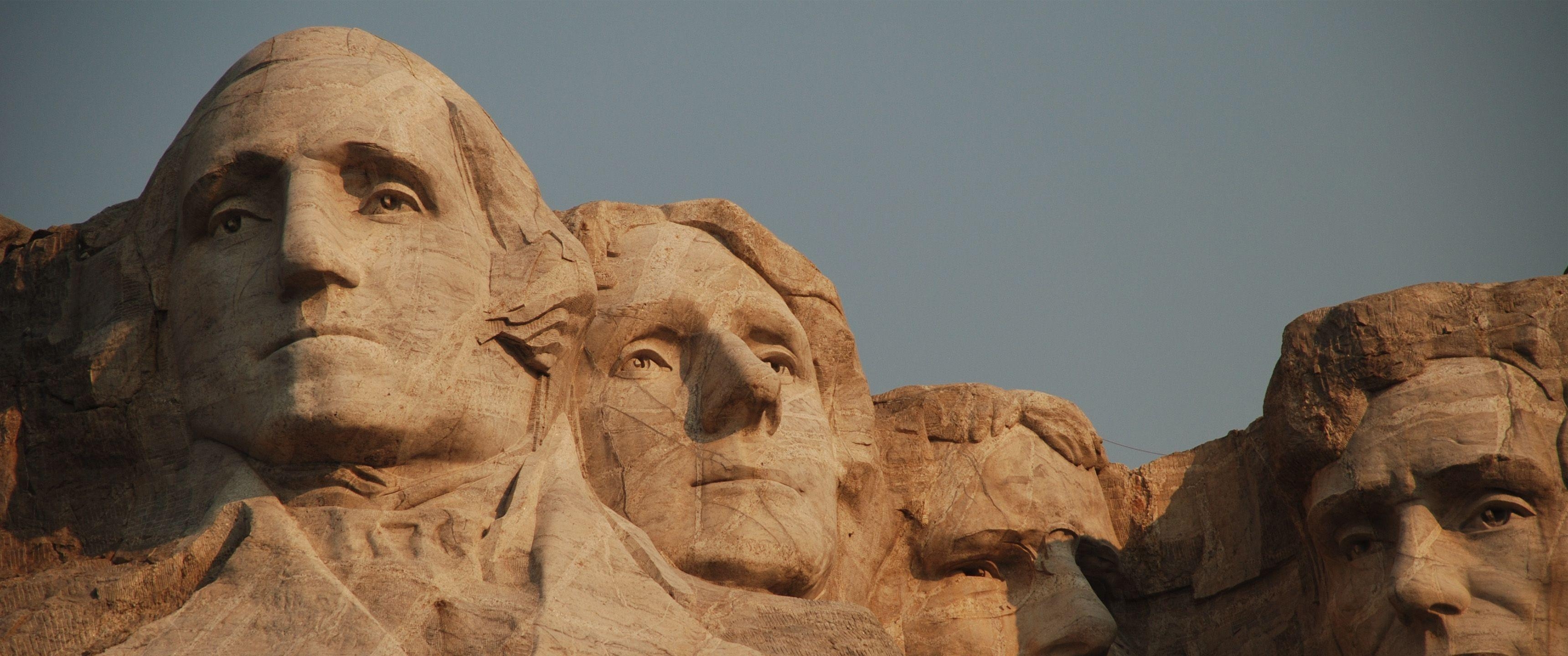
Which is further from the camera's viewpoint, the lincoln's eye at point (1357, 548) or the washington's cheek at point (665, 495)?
the lincoln's eye at point (1357, 548)

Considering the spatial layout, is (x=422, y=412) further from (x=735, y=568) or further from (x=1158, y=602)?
(x=1158, y=602)

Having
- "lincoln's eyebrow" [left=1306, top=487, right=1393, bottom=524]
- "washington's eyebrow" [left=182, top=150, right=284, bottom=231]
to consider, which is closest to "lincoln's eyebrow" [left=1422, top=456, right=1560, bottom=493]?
"lincoln's eyebrow" [left=1306, top=487, right=1393, bottom=524]

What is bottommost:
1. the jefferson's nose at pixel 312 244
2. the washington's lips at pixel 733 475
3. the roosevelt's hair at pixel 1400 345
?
the washington's lips at pixel 733 475

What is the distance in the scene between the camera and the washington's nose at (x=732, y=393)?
1031 cm

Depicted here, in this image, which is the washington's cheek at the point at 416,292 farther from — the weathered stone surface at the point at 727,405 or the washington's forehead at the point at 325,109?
the weathered stone surface at the point at 727,405

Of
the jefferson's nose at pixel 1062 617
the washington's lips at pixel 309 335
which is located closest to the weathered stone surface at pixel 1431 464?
the jefferson's nose at pixel 1062 617

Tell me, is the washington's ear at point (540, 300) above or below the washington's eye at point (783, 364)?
below

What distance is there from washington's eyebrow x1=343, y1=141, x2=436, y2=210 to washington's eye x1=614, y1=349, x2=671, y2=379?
1.37 m

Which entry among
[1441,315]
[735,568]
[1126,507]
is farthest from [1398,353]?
[735,568]

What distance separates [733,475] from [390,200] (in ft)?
6.70

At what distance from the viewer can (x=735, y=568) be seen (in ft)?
32.5

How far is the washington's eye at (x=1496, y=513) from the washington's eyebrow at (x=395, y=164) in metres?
4.82

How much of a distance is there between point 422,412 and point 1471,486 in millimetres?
4642

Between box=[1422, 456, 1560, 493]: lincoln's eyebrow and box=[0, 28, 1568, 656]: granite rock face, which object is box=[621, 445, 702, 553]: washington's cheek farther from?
box=[1422, 456, 1560, 493]: lincoln's eyebrow
